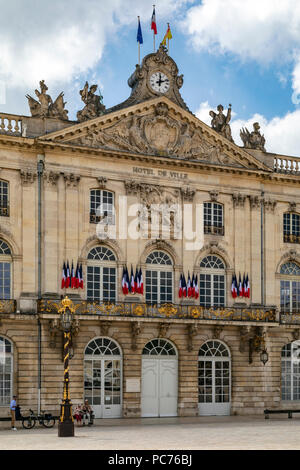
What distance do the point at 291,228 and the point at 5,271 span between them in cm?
1698

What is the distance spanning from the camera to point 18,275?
4044 centimetres

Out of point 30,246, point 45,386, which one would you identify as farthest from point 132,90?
point 45,386

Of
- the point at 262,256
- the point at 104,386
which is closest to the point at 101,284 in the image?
the point at 104,386

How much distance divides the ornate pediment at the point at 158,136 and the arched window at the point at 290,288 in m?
5.93

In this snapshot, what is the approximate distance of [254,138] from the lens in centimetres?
4791

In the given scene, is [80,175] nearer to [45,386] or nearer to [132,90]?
[132,90]

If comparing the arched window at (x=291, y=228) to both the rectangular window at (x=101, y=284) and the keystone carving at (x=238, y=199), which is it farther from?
the rectangular window at (x=101, y=284)

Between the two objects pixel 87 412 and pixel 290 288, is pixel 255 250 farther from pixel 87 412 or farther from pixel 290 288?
pixel 87 412

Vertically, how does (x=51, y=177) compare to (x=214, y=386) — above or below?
above

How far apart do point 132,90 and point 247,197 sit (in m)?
8.56

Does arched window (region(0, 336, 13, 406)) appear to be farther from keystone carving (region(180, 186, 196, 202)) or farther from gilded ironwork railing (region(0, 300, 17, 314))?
keystone carving (region(180, 186, 196, 202))

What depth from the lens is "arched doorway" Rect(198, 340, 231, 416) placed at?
44000 millimetres

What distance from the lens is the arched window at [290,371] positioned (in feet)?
153

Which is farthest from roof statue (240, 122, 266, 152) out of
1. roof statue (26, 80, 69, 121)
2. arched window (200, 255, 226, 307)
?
roof statue (26, 80, 69, 121)
